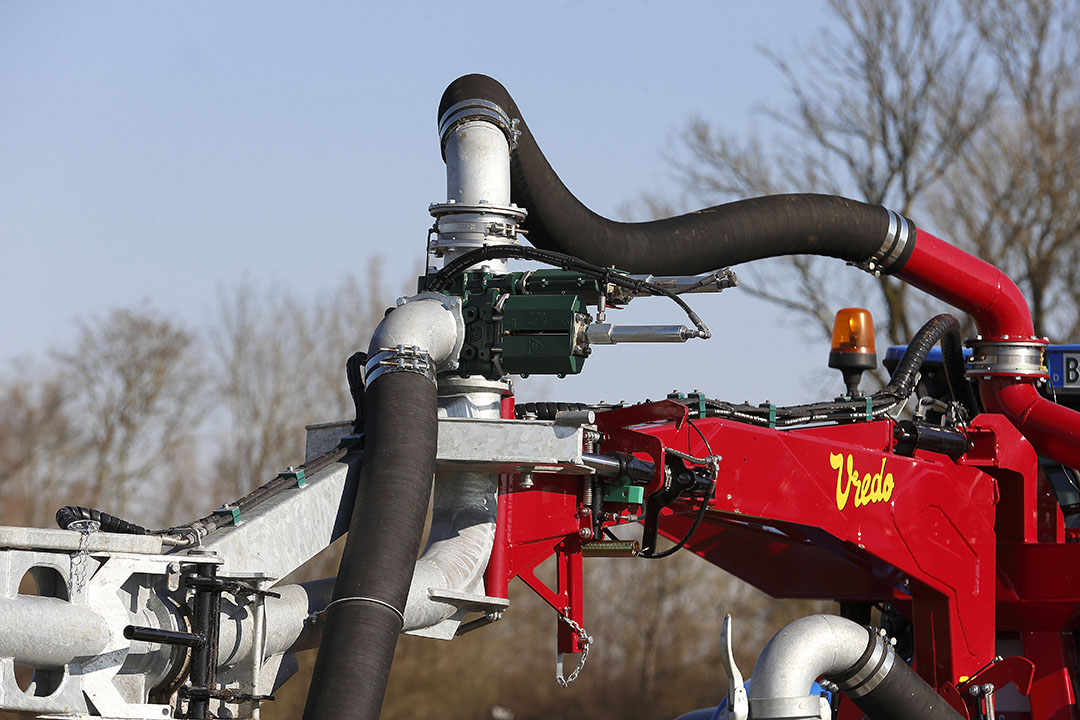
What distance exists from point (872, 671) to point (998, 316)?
7.30 ft

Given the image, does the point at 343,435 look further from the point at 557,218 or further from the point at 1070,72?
the point at 1070,72

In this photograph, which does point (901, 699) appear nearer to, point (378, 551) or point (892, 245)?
point (892, 245)

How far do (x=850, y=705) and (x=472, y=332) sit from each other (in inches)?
124

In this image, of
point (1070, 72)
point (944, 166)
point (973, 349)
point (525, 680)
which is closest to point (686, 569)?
point (525, 680)

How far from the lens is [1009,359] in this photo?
7.71 m

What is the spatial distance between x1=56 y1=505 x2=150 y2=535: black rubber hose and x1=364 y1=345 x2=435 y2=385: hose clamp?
94 centimetres

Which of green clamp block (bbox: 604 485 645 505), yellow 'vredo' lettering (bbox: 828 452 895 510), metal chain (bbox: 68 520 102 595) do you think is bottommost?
metal chain (bbox: 68 520 102 595)

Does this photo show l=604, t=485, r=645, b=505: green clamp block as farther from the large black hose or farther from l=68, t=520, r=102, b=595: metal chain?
l=68, t=520, r=102, b=595: metal chain

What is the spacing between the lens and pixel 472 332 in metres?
5.13

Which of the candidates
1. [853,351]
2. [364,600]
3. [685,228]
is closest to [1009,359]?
[853,351]

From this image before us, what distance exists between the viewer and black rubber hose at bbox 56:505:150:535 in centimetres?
407

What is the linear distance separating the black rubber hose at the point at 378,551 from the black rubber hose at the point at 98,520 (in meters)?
0.58

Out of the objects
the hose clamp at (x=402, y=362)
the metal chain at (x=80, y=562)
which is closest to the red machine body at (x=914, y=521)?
the hose clamp at (x=402, y=362)

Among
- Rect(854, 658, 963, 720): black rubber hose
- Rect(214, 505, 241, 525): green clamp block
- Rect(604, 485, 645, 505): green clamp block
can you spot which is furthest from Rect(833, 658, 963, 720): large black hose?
Rect(214, 505, 241, 525): green clamp block
